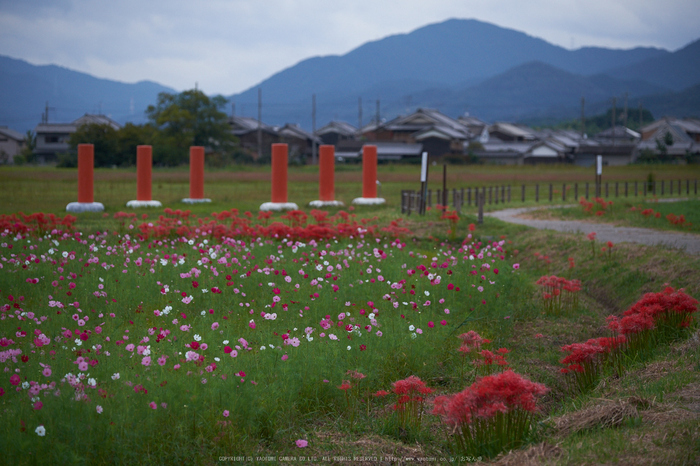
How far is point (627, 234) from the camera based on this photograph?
13406 mm

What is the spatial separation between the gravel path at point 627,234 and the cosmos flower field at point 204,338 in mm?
3935

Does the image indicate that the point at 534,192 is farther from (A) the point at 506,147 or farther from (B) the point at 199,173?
(A) the point at 506,147

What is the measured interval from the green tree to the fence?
70.0 ft

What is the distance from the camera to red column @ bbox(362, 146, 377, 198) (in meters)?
21.2

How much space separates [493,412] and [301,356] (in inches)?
69.9

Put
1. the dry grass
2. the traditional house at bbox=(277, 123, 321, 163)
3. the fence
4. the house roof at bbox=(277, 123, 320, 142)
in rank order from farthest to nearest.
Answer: the house roof at bbox=(277, 123, 320, 142), the traditional house at bbox=(277, 123, 321, 163), the fence, the dry grass

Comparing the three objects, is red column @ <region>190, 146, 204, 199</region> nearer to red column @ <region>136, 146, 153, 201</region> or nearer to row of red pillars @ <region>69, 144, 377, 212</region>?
row of red pillars @ <region>69, 144, 377, 212</region>

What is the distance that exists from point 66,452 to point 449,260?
631cm

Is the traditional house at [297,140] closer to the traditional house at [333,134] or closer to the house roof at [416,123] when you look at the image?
the traditional house at [333,134]

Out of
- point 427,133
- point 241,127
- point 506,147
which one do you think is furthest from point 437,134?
point 241,127

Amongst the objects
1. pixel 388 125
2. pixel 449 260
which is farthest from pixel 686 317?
pixel 388 125

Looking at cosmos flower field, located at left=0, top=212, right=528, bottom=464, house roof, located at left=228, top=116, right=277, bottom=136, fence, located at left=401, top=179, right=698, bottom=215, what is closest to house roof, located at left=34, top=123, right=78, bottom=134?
house roof, located at left=228, top=116, right=277, bottom=136

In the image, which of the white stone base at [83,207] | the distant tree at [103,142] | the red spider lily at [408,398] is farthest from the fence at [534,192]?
the distant tree at [103,142]

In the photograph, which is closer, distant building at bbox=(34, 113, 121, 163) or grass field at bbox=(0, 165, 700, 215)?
grass field at bbox=(0, 165, 700, 215)
